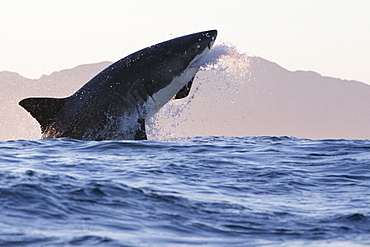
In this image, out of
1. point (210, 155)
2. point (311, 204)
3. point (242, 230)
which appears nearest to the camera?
point (242, 230)

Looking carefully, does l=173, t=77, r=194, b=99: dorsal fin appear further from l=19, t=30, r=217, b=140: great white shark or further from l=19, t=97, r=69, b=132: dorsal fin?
l=19, t=97, r=69, b=132: dorsal fin

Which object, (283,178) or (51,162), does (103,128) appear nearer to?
(51,162)

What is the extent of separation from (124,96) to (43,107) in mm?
1912

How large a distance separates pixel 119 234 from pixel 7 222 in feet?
4.15

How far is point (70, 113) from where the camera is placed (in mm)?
13359

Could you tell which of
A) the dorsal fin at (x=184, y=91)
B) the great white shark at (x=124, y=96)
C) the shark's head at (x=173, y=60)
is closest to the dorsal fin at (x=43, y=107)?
the great white shark at (x=124, y=96)

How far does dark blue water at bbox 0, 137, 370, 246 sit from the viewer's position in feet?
19.7

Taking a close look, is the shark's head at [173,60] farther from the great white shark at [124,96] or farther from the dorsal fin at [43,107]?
the dorsal fin at [43,107]

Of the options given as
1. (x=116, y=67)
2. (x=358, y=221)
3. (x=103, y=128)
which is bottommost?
(x=358, y=221)

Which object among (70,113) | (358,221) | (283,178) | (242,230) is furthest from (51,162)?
(358,221)

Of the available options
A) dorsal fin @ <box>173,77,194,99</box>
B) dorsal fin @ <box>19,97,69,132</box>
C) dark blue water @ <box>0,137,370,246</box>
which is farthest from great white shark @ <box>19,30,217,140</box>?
dark blue water @ <box>0,137,370,246</box>

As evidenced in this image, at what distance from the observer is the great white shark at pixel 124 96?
43.8 feet

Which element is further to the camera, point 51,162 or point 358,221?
point 51,162

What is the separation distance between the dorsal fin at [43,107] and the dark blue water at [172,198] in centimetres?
74
